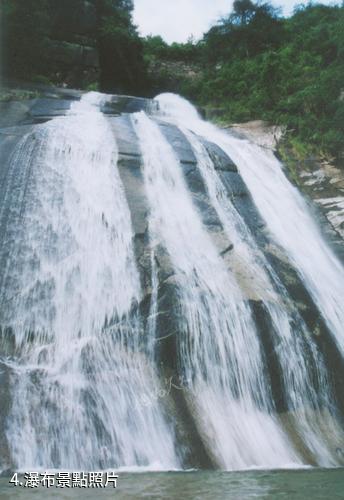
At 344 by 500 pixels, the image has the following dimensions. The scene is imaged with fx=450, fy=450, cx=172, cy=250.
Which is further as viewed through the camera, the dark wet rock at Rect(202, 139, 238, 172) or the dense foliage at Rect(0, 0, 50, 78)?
the dense foliage at Rect(0, 0, 50, 78)

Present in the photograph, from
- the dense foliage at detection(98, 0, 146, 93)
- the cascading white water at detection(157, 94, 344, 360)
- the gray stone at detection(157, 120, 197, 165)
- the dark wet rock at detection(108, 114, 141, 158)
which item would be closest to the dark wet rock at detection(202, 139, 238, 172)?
the cascading white water at detection(157, 94, 344, 360)

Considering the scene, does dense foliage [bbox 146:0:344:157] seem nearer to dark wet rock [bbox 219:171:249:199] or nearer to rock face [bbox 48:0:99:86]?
dark wet rock [bbox 219:171:249:199]

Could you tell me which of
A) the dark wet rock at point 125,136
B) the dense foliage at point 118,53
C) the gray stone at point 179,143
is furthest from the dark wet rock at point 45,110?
the dense foliage at point 118,53

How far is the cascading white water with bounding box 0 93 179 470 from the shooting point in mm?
4852

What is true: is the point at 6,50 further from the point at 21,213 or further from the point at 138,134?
the point at 21,213

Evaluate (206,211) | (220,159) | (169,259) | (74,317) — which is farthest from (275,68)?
(74,317)

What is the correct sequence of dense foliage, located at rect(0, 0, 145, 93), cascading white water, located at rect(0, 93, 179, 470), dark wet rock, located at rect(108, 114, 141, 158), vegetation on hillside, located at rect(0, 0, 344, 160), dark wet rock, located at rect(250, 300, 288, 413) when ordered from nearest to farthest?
cascading white water, located at rect(0, 93, 179, 470), dark wet rock, located at rect(250, 300, 288, 413), dark wet rock, located at rect(108, 114, 141, 158), vegetation on hillside, located at rect(0, 0, 344, 160), dense foliage, located at rect(0, 0, 145, 93)

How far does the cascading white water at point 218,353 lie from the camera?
17.1 ft

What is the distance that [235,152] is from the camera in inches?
452

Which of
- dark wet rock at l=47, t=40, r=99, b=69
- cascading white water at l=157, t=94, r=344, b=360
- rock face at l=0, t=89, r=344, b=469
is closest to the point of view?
rock face at l=0, t=89, r=344, b=469

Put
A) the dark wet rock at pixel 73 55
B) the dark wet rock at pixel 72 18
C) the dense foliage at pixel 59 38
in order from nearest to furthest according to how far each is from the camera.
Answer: the dense foliage at pixel 59 38
the dark wet rock at pixel 73 55
the dark wet rock at pixel 72 18

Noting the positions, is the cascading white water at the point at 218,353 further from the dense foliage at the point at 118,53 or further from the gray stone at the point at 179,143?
the dense foliage at the point at 118,53

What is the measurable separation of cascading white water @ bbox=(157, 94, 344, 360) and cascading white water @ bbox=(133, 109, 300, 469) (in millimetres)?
1717

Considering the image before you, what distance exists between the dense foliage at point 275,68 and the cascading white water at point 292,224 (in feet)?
7.34
